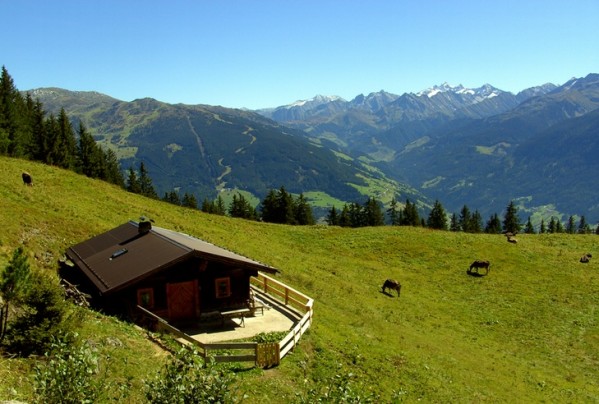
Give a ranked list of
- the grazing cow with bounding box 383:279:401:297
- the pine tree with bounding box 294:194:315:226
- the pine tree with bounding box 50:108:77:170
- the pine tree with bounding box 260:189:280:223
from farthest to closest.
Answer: the pine tree with bounding box 294:194:315:226, the pine tree with bounding box 260:189:280:223, the pine tree with bounding box 50:108:77:170, the grazing cow with bounding box 383:279:401:297

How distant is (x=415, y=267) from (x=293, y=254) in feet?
50.2

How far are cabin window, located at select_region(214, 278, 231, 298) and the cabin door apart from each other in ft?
4.43

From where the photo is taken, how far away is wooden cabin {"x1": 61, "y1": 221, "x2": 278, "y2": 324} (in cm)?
2673

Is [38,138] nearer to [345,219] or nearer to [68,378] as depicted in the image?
[345,219]

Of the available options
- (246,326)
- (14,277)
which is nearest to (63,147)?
(246,326)

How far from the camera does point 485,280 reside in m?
53.7

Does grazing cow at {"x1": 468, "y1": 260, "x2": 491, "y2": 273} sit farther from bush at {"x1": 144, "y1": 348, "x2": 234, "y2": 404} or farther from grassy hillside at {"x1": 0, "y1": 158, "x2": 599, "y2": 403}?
bush at {"x1": 144, "y1": 348, "x2": 234, "y2": 404}

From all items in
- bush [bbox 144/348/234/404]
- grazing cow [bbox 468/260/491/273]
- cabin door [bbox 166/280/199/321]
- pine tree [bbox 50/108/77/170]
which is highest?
pine tree [bbox 50/108/77/170]

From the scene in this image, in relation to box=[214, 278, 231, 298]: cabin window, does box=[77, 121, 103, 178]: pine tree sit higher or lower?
higher

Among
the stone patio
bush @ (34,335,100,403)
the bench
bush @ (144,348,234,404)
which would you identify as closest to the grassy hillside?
the stone patio

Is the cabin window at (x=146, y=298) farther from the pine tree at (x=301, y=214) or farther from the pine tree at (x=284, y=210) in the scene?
the pine tree at (x=301, y=214)

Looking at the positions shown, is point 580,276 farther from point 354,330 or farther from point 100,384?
point 100,384

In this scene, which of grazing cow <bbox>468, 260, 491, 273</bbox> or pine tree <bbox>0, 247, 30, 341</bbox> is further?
grazing cow <bbox>468, 260, 491, 273</bbox>

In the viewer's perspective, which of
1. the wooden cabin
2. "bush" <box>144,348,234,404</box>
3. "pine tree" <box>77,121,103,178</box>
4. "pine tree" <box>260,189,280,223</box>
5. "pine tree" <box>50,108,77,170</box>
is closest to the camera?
"bush" <box>144,348,234,404</box>
